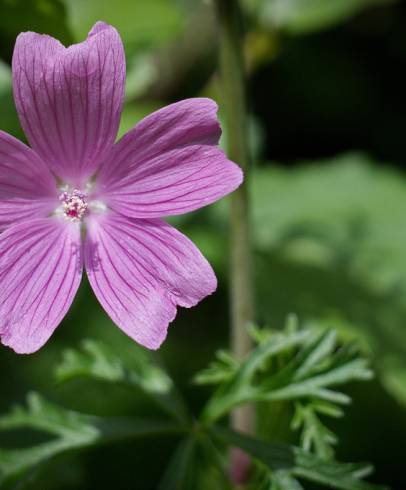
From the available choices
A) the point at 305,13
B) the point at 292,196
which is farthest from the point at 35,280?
the point at 305,13

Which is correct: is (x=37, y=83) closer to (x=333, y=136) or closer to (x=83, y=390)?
(x=83, y=390)

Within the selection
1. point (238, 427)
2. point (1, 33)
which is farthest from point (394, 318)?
point (1, 33)

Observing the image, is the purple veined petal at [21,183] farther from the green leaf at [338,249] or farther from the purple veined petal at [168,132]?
the green leaf at [338,249]

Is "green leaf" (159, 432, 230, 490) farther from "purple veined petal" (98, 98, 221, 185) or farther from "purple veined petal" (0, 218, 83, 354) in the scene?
"purple veined petal" (98, 98, 221, 185)

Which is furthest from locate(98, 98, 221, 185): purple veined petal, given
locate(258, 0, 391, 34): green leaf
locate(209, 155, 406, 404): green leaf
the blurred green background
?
locate(258, 0, 391, 34): green leaf

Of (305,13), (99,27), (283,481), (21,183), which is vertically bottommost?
(283,481)

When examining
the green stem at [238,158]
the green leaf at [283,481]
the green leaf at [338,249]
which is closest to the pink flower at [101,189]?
the green stem at [238,158]

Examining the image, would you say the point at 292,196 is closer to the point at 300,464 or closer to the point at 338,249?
the point at 338,249
